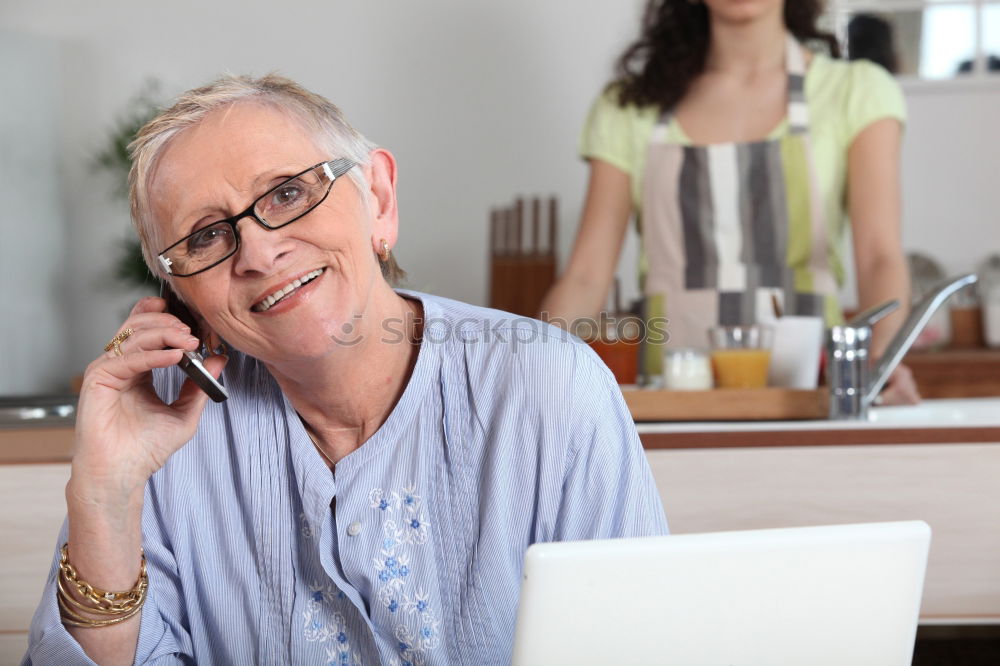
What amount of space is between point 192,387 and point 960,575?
1.25 metres

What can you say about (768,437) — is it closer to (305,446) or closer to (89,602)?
(305,446)

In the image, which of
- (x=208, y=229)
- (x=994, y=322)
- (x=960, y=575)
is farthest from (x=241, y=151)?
(x=994, y=322)

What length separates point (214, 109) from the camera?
1.18 metres

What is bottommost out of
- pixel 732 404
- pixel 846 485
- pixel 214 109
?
pixel 846 485

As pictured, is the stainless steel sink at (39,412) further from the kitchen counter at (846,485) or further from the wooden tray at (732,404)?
the wooden tray at (732,404)

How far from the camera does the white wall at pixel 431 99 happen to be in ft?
13.3

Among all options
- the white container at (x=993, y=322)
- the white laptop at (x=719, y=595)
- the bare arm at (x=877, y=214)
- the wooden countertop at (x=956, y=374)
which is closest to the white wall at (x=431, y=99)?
the white container at (x=993, y=322)

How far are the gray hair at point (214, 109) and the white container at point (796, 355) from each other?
1047 millimetres

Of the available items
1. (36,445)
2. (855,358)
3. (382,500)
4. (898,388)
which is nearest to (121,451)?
(382,500)

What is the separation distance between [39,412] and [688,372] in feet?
3.71

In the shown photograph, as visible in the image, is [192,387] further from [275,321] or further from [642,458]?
[642,458]

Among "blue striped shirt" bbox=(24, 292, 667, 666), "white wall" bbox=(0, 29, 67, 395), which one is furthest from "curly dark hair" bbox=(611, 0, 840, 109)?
Answer: "white wall" bbox=(0, 29, 67, 395)

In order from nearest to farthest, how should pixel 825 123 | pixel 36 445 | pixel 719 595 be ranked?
pixel 719 595, pixel 36 445, pixel 825 123

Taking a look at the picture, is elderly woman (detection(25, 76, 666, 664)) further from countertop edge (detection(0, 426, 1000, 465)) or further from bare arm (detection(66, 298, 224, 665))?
countertop edge (detection(0, 426, 1000, 465))
